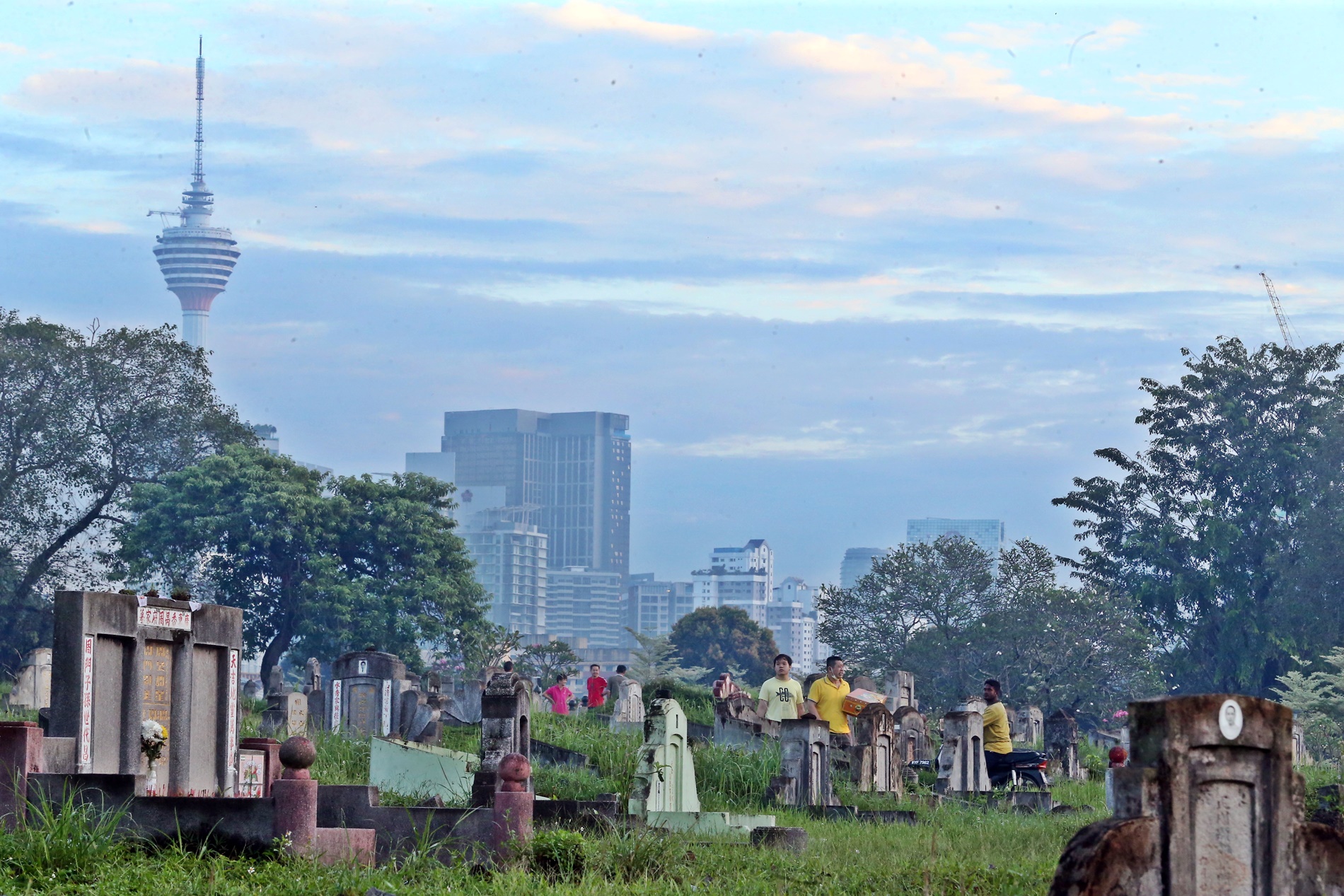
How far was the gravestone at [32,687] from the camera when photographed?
3005 cm

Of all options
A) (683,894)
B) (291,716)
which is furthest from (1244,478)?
(683,894)

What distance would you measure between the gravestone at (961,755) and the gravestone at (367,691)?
1103cm

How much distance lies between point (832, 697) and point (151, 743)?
7.86 m

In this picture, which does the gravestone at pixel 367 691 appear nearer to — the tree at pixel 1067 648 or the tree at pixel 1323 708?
the tree at pixel 1323 708

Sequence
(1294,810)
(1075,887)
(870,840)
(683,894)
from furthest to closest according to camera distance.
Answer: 1. (870,840)
2. (683,894)
3. (1294,810)
4. (1075,887)

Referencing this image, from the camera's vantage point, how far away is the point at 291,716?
26688 mm

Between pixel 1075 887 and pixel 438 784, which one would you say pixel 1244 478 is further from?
pixel 1075 887

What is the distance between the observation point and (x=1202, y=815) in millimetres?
7898

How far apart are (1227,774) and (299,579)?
46191 mm

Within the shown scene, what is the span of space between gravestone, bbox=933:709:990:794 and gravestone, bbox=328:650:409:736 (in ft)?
36.2

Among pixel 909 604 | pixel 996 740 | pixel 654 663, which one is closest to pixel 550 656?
pixel 654 663

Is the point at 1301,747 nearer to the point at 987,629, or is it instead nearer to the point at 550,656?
the point at 987,629

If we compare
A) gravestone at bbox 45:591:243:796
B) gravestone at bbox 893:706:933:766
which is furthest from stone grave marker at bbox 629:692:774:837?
gravestone at bbox 893:706:933:766

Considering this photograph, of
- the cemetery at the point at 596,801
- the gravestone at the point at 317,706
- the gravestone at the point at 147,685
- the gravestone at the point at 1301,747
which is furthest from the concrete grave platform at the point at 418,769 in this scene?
the gravestone at the point at 1301,747
